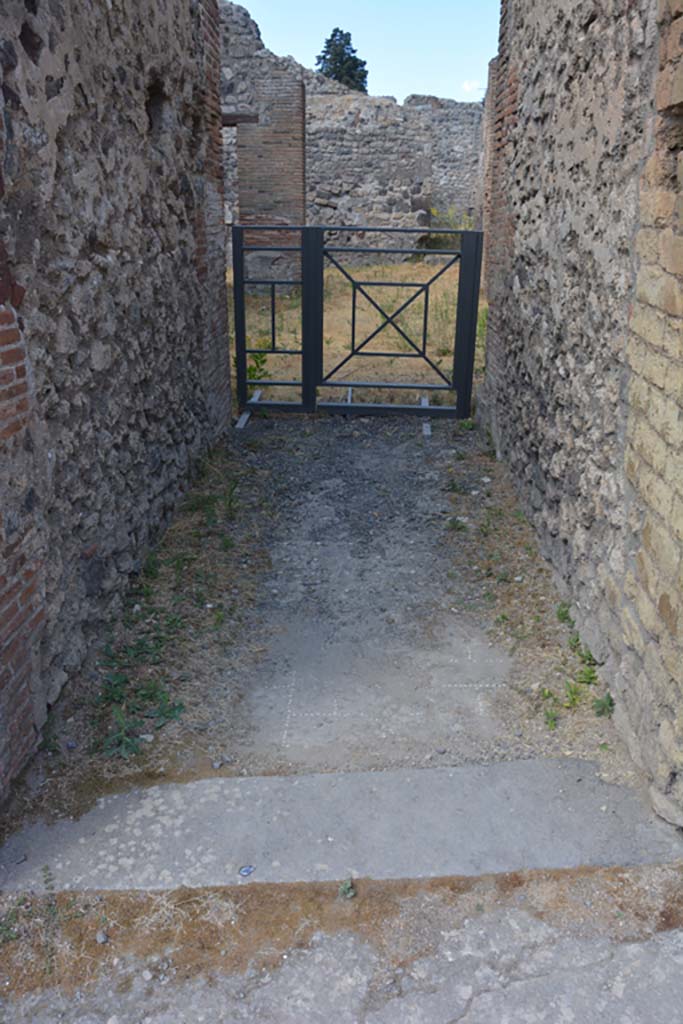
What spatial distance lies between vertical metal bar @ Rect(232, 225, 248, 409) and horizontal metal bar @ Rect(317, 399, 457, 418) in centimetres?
84

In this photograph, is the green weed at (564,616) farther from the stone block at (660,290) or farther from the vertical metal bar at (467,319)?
the vertical metal bar at (467,319)

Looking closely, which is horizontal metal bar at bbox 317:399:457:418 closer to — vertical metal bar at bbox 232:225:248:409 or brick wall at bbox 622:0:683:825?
vertical metal bar at bbox 232:225:248:409

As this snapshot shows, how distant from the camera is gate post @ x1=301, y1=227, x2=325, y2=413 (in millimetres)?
7445

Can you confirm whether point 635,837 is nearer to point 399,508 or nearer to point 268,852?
point 268,852

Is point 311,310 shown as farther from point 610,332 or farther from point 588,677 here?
point 588,677

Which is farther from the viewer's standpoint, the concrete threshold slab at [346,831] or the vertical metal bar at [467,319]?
the vertical metal bar at [467,319]

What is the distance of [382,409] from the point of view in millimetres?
7832

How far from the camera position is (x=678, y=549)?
2.57 meters

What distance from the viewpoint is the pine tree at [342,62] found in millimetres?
38625

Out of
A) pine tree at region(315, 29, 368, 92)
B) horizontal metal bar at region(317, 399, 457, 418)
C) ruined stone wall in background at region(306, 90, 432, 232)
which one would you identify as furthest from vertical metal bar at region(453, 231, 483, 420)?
pine tree at region(315, 29, 368, 92)

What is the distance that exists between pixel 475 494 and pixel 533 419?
0.95 metres

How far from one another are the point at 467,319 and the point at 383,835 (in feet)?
18.9

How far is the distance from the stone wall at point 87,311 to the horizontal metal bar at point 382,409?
8.18 feet

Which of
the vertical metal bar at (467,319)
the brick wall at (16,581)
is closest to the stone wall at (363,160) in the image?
the vertical metal bar at (467,319)
